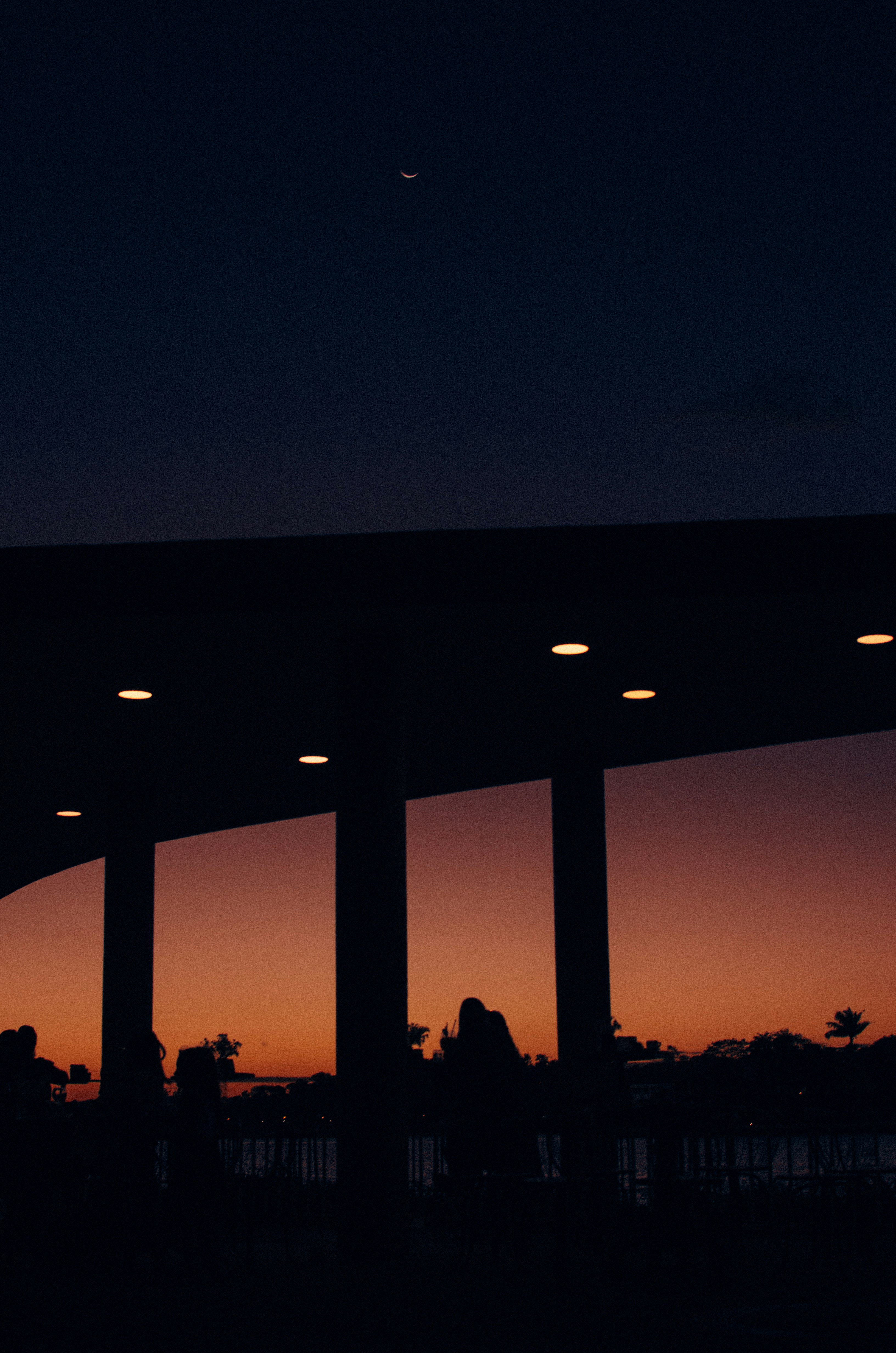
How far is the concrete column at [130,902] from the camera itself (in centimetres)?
1515

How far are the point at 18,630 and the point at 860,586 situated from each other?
564 centimetres

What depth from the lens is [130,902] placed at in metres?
15.5

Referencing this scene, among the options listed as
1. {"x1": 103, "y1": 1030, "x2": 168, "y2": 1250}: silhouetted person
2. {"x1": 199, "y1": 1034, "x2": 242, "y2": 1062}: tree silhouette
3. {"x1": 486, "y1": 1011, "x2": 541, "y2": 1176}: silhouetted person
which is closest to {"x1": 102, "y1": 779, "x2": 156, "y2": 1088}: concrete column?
{"x1": 199, "y1": 1034, "x2": 242, "y2": 1062}: tree silhouette

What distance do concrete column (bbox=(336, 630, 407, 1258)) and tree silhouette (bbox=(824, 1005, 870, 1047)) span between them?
7014 mm

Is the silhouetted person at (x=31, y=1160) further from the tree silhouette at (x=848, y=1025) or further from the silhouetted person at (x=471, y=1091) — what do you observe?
the tree silhouette at (x=848, y=1025)

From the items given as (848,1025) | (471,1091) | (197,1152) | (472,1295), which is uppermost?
(471,1091)

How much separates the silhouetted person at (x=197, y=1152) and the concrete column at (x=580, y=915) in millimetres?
5224

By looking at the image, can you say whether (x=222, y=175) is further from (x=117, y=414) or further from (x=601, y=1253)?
(x=601, y=1253)

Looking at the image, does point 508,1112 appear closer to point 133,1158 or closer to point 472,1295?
point 472,1295

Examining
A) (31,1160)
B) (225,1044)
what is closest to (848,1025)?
(225,1044)

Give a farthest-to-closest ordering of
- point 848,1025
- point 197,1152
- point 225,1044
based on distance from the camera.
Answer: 1. point 848,1025
2. point 225,1044
3. point 197,1152

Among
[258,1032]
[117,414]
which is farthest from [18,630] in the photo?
[258,1032]

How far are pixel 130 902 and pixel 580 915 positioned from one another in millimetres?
5559

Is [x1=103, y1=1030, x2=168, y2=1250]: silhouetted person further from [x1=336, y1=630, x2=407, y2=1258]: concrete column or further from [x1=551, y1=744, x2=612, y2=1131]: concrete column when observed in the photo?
[x1=551, y1=744, x2=612, y2=1131]: concrete column
